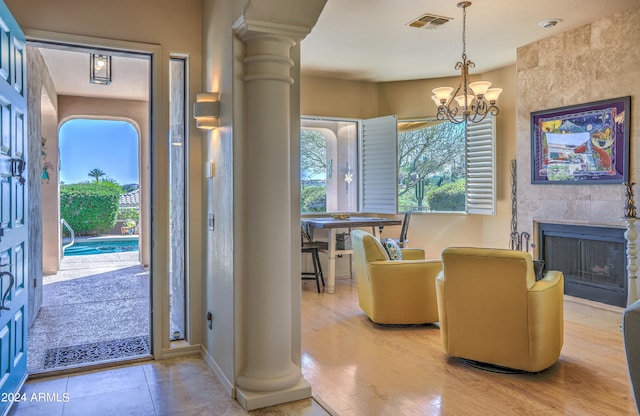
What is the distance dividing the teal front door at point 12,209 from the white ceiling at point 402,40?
0.66 m

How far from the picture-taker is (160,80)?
3.29m

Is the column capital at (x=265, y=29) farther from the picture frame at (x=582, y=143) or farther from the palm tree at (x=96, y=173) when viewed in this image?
the palm tree at (x=96, y=173)

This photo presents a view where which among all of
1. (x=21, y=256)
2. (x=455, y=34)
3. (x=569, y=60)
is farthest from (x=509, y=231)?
(x=21, y=256)

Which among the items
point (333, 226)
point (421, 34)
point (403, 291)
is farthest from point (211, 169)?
point (421, 34)

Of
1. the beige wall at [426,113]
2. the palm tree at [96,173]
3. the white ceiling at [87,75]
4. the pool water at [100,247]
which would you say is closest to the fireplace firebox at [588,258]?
the beige wall at [426,113]

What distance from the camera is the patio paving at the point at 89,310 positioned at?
375 cm

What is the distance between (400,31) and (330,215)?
280cm

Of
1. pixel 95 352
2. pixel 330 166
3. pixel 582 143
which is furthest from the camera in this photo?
pixel 330 166

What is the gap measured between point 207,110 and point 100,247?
28.5 ft

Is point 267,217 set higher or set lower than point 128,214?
higher

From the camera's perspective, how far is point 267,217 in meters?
2.62

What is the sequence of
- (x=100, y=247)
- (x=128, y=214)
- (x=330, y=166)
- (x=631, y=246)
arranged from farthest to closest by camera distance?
1. (x=128, y=214)
2. (x=100, y=247)
3. (x=330, y=166)
4. (x=631, y=246)

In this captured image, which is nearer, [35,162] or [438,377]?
[438,377]

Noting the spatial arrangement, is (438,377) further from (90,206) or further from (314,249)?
(90,206)
